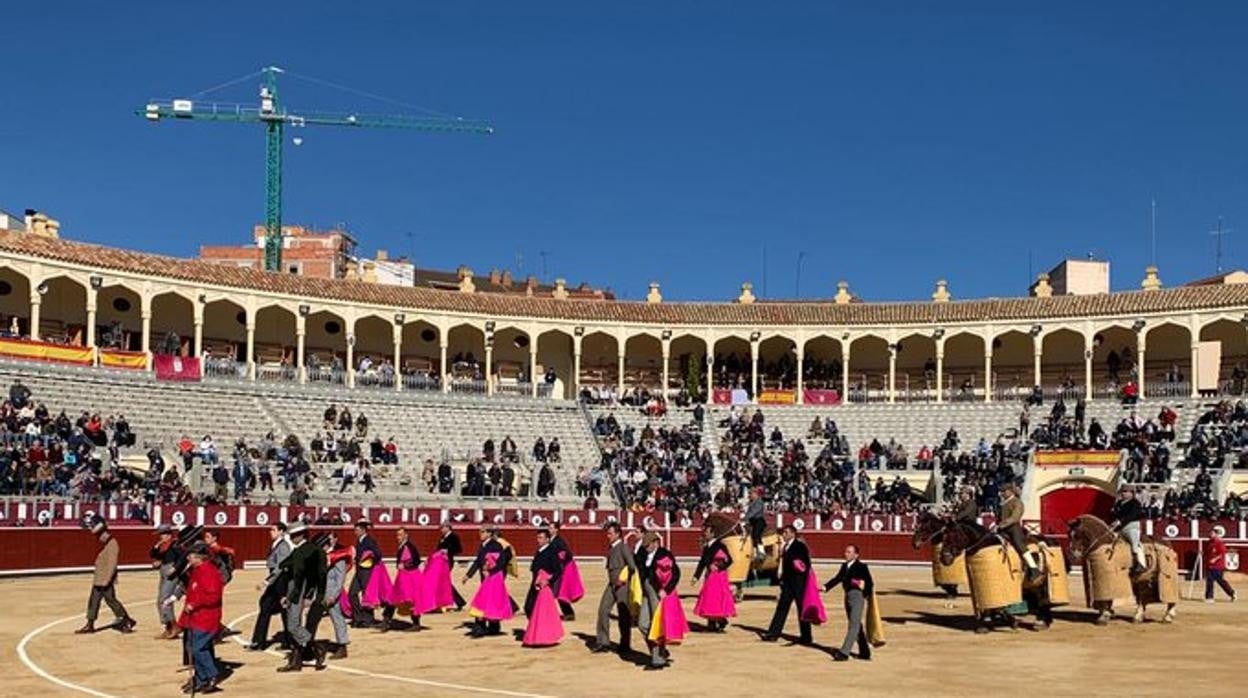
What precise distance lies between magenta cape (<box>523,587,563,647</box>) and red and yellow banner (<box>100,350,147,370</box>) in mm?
27541

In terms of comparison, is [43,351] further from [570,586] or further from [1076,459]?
[1076,459]

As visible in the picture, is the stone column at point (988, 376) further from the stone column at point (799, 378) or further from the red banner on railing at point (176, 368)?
the red banner on railing at point (176, 368)

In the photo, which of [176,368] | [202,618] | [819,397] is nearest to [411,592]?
[202,618]

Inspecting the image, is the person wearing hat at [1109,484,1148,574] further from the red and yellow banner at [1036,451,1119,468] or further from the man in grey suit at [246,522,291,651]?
the red and yellow banner at [1036,451,1119,468]

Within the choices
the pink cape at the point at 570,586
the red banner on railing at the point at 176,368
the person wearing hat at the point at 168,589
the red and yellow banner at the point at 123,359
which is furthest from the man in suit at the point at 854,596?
the red banner on railing at the point at 176,368

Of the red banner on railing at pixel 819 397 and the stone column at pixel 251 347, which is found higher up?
the stone column at pixel 251 347

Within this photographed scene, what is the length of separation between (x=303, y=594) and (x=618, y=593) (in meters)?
3.38

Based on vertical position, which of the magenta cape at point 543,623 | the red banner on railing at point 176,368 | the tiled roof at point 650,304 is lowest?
the magenta cape at point 543,623

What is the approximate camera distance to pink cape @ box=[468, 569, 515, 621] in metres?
18.2

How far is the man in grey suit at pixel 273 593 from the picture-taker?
1573 cm

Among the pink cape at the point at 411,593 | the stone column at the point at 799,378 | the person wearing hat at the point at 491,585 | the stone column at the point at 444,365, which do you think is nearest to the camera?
the person wearing hat at the point at 491,585

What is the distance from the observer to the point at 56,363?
39969 millimetres

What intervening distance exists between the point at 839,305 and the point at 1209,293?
12405mm

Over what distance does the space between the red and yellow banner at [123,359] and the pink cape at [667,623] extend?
1159 inches
